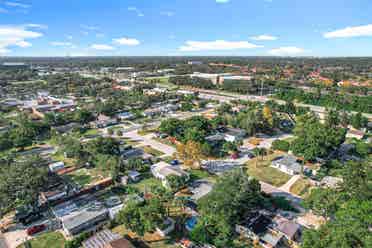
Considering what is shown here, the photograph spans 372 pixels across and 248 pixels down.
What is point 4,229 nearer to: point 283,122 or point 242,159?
point 242,159

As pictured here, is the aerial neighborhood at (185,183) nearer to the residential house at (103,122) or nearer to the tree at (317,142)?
the tree at (317,142)

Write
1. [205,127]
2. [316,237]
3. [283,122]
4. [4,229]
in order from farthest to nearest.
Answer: [283,122], [205,127], [4,229], [316,237]

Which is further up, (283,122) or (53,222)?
(283,122)

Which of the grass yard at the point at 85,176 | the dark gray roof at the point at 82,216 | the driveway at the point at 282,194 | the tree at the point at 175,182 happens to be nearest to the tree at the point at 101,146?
the grass yard at the point at 85,176

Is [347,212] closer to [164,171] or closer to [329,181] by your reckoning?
[329,181]

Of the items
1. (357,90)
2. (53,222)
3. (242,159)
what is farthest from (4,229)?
(357,90)

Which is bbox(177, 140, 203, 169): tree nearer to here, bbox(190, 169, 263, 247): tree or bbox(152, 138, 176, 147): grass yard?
bbox(152, 138, 176, 147): grass yard

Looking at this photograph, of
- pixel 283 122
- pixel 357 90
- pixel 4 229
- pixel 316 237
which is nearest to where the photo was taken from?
pixel 316 237

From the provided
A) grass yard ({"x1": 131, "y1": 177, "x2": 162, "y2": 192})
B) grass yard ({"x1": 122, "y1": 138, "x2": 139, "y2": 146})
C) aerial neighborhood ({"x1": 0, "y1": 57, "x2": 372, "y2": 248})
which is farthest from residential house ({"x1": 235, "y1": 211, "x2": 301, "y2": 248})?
grass yard ({"x1": 122, "y1": 138, "x2": 139, "y2": 146})
